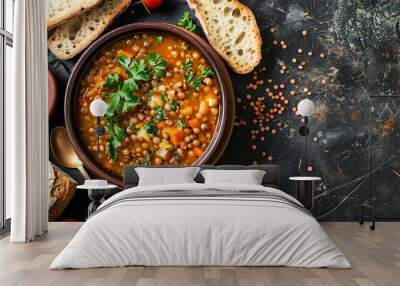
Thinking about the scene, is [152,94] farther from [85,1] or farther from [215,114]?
[85,1]

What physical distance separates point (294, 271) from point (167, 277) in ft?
2.98

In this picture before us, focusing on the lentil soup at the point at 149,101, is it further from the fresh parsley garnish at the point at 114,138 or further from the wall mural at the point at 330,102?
→ the wall mural at the point at 330,102

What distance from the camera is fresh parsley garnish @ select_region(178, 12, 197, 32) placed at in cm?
676

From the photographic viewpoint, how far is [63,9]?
22.0ft

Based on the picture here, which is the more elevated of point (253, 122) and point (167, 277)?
point (253, 122)

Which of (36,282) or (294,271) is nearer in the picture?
(36,282)

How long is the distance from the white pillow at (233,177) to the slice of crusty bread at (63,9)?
2.38 m

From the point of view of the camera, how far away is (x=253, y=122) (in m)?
6.78

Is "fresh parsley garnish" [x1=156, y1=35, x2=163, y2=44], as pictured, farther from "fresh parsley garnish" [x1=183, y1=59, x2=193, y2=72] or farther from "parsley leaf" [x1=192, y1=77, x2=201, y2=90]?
"parsley leaf" [x1=192, y1=77, x2=201, y2=90]

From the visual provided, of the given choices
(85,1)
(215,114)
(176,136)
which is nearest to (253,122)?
(215,114)

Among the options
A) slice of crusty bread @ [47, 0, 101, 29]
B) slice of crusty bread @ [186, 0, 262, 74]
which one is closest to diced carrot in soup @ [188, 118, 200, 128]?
slice of crusty bread @ [186, 0, 262, 74]

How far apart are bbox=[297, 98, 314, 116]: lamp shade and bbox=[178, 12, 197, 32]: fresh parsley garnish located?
5.06ft

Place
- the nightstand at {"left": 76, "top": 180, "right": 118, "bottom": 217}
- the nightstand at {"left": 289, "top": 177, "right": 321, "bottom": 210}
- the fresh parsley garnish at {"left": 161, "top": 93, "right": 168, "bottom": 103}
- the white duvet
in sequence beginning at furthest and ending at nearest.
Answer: the fresh parsley garnish at {"left": 161, "top": 93, "right": 168, "bottom": 103} < the nightstand at {"left": 289, "top": 177, "right": 321, "bottom": 210} < the nightstand at {"left": 76, "top": 180, "right": 118, "bottom": 217} < the white duvet

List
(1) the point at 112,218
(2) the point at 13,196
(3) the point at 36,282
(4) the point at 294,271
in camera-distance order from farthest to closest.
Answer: (2) the point at 13,196
(1) the point at 112,218
(4) the point at 294,271
(3) the point at 36,282
